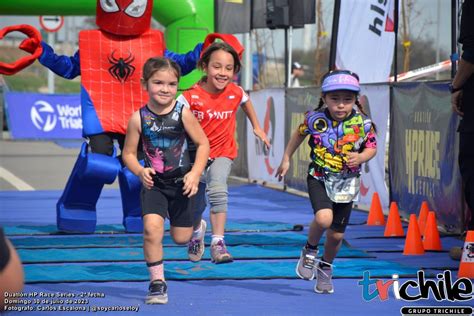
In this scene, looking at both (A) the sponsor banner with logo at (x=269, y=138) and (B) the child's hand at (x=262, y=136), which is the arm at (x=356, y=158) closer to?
(B) the child's hand at (x=262, y=136)

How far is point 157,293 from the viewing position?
251 inches

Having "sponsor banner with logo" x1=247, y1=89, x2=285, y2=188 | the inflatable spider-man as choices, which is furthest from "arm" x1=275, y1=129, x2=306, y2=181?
"sponsor banner with logo" x1=247, y1=89, x2=285, y2=188

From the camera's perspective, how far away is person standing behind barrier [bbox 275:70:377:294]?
684cm

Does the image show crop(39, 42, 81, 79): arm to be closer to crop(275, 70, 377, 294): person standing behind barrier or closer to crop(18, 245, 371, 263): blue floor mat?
crop(18, 245, 371, 263): blue floor mat

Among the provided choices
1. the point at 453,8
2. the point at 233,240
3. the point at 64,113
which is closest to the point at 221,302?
the point at 233,240

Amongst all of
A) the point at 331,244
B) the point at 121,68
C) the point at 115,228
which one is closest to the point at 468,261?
the point at 331,244

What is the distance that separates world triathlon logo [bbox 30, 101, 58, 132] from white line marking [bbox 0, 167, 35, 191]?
8766mm

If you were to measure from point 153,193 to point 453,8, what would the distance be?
4368mm

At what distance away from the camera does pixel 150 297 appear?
6387mm

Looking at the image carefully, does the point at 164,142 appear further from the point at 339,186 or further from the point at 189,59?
Answer: the point at 189,59

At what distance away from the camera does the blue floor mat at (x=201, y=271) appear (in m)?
7.38

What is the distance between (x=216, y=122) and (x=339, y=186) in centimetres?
159

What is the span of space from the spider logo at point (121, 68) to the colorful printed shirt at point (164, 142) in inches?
111

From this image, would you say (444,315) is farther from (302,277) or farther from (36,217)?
(36,217)
